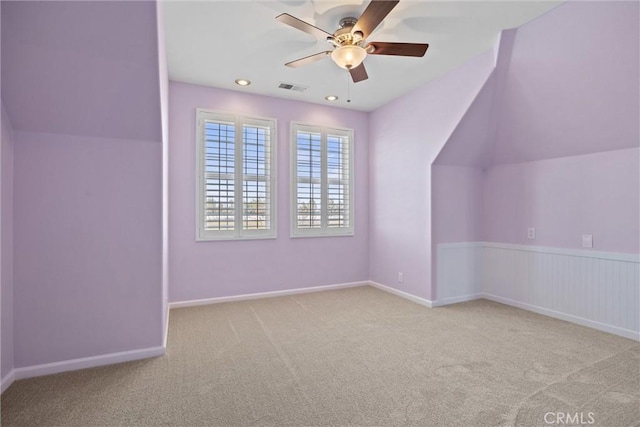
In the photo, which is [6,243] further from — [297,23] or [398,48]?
[398,48]

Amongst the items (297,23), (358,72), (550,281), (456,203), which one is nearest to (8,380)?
(297,23)

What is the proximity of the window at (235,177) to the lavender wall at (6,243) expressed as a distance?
6.22ft

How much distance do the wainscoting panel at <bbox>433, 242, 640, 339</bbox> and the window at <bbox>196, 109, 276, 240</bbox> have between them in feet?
8.00

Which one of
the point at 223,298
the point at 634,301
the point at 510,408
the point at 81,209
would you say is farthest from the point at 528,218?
the point at 81,209

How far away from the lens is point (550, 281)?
11.8ft

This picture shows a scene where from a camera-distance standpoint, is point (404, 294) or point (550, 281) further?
point (404, 294)

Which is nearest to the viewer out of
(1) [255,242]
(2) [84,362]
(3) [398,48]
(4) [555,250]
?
(2) [84,362]

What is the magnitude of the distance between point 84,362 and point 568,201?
477 cm

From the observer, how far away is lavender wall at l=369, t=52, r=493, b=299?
3.65 meters

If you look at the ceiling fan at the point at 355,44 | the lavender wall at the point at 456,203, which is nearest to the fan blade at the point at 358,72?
the ceiling fan at the point at 355,44

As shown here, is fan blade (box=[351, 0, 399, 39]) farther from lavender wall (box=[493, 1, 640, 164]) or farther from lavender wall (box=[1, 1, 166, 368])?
lavender wall (box=[493, 1, 640, 164])

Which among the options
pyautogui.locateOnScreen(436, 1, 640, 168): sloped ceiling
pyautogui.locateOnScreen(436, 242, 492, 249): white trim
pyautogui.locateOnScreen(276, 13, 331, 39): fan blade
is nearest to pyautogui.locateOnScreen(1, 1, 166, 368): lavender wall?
pyautogui.locateOnScreen(276, 13, 331, 39): fan blade

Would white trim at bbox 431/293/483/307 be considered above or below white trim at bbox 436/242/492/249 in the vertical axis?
below

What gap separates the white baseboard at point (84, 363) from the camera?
7.46 feet
